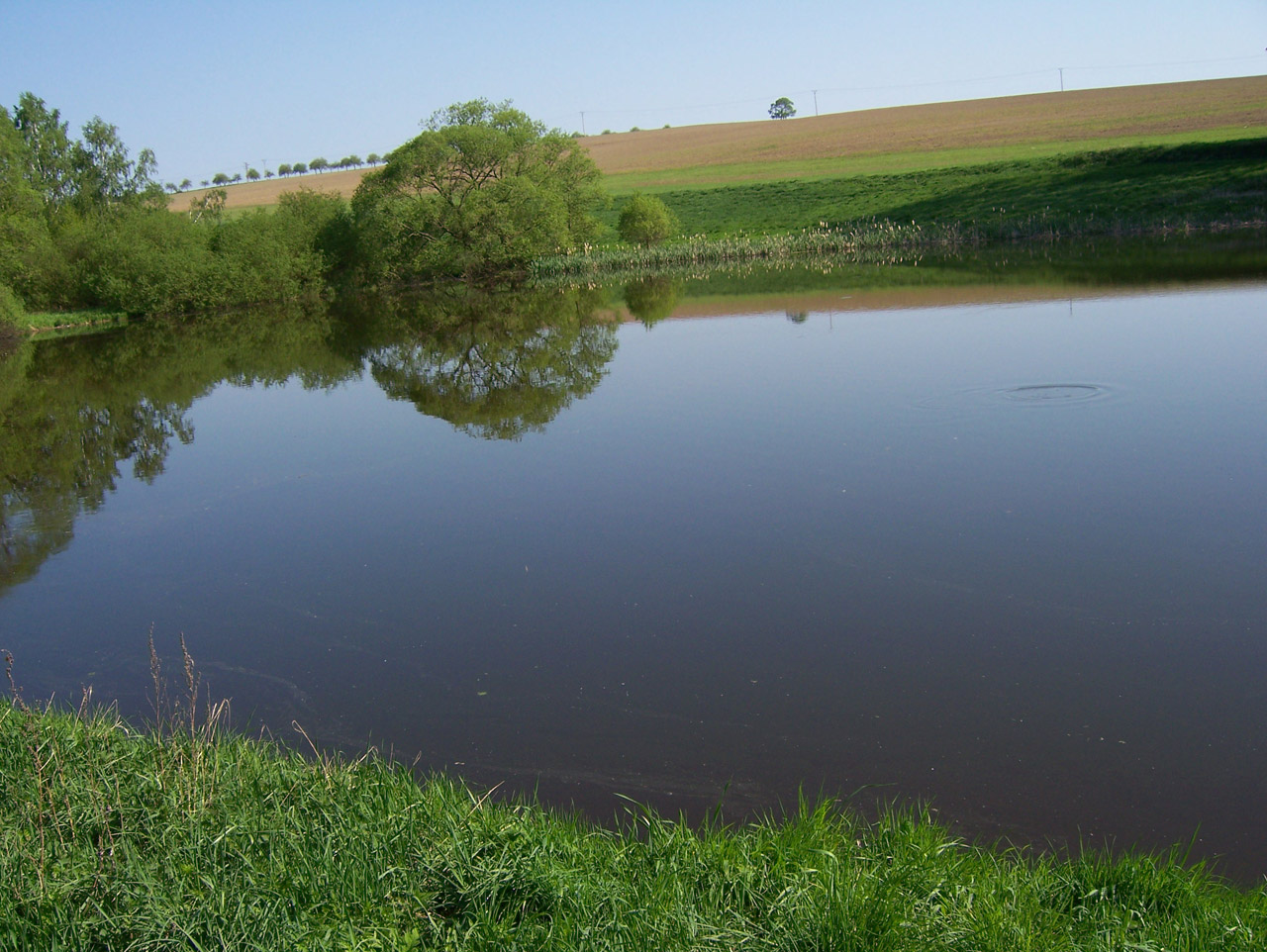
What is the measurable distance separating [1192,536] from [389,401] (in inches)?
470

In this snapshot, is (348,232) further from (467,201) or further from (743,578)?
(743,578)

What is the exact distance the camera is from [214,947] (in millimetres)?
3232

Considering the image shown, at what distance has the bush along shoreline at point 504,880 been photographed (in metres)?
3.22

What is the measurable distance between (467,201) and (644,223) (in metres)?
7.83

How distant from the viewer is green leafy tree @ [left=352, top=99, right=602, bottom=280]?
4041 centimetres

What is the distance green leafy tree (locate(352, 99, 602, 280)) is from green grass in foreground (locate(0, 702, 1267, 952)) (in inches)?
1487

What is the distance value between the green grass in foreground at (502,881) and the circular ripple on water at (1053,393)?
27.3 ft

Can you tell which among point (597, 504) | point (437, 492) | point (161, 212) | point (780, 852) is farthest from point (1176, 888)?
point (161, 212)

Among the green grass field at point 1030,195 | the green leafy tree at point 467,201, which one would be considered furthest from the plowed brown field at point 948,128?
the green leafy tree at point 467,201

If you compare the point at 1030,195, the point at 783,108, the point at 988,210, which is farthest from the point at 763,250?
the point at 783,108

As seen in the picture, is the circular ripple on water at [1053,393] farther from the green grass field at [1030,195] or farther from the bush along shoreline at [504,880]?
the green grass field at [1030,195]

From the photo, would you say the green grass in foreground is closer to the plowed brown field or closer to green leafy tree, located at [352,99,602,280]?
green leafy tree, located at [352,99,602,280]

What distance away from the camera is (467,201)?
1594 inches

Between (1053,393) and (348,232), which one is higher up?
(348,232)
